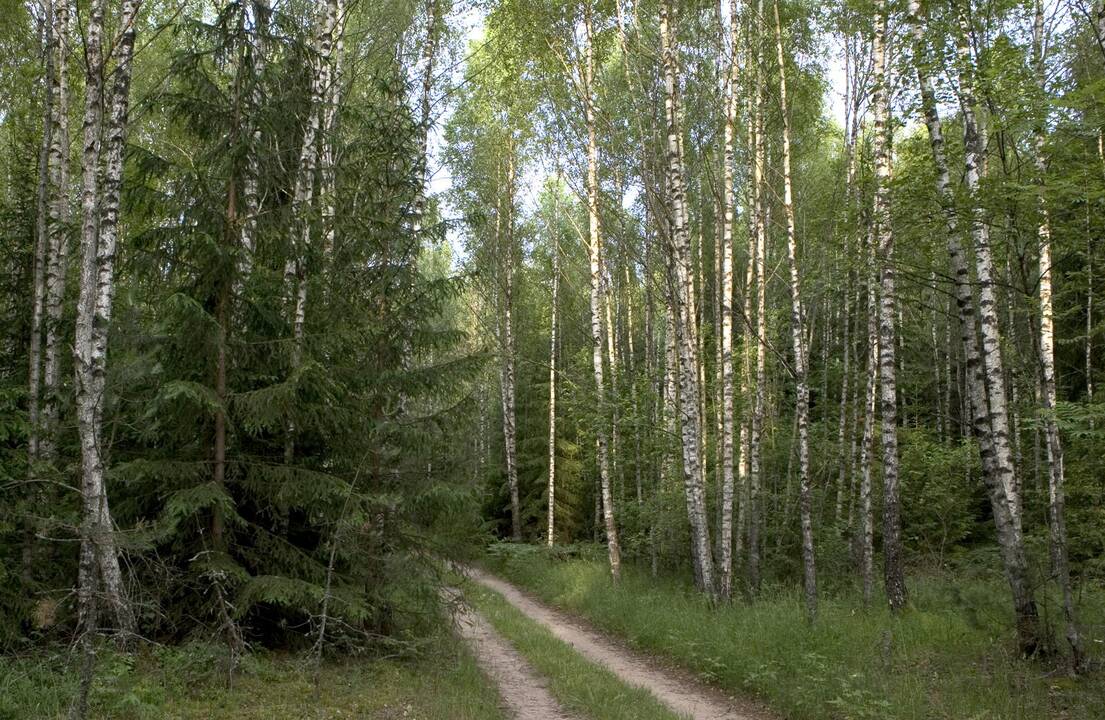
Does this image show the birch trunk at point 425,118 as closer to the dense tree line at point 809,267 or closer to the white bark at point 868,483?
the dense tree line at point 809,267

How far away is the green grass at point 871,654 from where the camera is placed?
6.20 meters

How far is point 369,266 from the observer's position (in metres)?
8.95

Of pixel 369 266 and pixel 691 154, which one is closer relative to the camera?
pixel 369 266

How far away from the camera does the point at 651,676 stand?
8945 millimetres

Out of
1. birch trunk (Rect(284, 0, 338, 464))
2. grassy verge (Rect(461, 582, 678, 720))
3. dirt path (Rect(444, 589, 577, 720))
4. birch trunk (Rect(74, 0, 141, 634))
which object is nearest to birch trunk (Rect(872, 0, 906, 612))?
grassy verge (Rect(461, 582, 678, 720))

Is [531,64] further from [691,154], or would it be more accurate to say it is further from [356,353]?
[356,353]

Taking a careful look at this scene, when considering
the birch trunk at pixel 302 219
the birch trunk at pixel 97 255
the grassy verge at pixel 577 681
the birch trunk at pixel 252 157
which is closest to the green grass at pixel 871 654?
the grassy verge at pixel 577 681

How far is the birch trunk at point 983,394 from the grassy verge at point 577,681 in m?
3.70

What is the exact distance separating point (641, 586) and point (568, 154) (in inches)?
385

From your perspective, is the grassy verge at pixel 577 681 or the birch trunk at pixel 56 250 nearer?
the grassy verge at pixel 577 681

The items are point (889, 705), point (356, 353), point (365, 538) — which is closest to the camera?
point (889, 705)

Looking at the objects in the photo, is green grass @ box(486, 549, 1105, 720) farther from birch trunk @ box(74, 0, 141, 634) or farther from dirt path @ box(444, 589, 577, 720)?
Result: birch trunk @ box(74, 0, 141, 634)

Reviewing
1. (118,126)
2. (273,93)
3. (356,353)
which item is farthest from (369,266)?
(118,126)

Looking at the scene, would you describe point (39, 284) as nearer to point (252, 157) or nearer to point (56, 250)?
point (56, 250)
